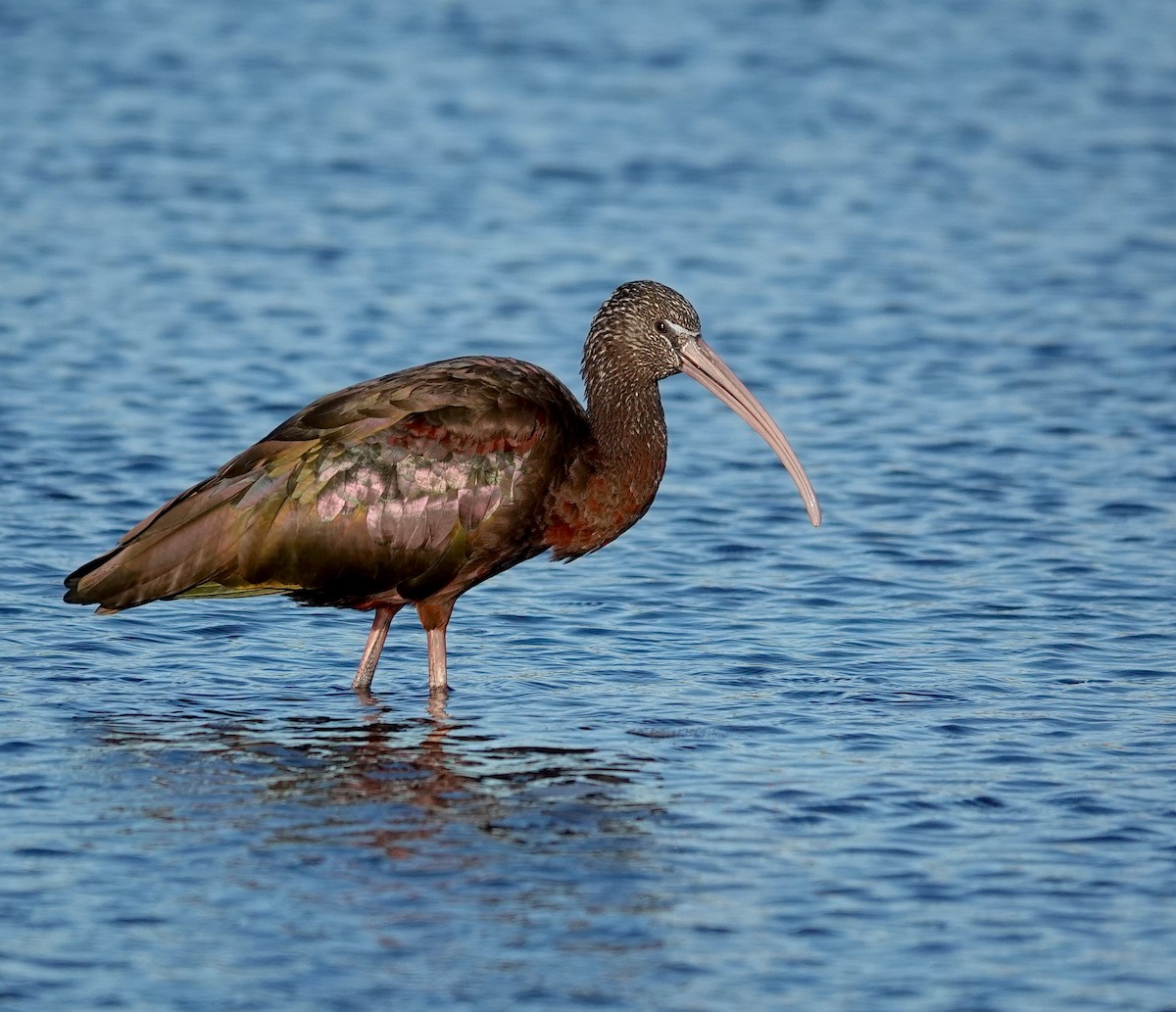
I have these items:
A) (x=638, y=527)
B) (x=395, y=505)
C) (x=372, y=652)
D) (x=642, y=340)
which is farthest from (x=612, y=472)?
(x=638, y=527)

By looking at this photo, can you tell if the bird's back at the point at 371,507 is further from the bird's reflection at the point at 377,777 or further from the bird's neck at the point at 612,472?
the bird's reflection at the point at 377,777

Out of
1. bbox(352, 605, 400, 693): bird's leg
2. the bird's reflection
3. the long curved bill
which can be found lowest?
the bird's reflection

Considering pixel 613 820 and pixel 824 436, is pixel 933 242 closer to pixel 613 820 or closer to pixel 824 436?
pixel 824 436

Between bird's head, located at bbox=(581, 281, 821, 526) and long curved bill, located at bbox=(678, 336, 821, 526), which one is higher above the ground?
bird's head, located at bbox=(581, 281, 821, 526)

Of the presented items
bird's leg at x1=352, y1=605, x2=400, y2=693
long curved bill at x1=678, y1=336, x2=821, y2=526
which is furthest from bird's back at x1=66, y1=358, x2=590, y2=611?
long curved bill at x1=678, y1=336, x2=821, y2=526

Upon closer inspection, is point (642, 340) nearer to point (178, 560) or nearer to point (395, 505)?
point (395, 505)

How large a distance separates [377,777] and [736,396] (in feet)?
9.35

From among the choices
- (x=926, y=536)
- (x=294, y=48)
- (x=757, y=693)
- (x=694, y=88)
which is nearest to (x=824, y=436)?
(x=926, y=536)

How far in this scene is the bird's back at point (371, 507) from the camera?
966 centimetres

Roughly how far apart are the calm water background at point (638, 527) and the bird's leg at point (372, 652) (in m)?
0.14

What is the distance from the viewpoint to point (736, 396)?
10453 millimetres

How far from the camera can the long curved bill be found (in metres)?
10.4

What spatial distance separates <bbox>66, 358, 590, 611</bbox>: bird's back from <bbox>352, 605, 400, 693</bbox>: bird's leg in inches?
11.0

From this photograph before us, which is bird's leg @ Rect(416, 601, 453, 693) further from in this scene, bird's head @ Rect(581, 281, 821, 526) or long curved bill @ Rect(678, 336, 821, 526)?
long curved bill @ Rect(678, 336, 821, 526)
